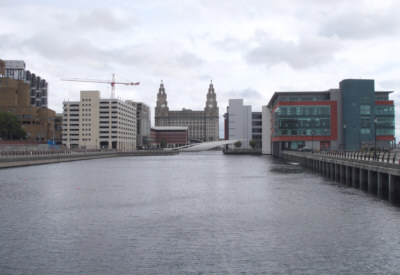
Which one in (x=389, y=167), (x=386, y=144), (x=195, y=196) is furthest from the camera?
(x=386, y=144)

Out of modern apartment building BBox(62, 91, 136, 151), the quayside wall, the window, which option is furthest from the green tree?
the window

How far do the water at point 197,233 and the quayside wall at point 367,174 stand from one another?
218 cm

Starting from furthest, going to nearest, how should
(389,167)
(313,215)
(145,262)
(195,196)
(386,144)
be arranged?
(386,144)
(195,196)
(389,167)
(313,215)
(145,262)

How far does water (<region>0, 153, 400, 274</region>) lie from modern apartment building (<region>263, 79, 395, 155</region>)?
245 ft

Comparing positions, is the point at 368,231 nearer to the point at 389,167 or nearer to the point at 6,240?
the point at 389,167

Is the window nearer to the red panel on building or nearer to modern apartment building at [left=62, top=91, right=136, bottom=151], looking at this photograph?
the red panel on building

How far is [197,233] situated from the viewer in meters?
22.6

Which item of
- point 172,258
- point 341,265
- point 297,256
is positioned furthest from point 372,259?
point 172,258

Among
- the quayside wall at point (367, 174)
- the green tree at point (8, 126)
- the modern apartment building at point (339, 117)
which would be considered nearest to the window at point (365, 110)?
the modern apartment building at point (339, 117)

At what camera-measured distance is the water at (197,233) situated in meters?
17.4

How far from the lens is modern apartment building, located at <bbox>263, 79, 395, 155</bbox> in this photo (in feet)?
350

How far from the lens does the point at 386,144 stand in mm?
109188

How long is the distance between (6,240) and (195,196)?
60.5ft

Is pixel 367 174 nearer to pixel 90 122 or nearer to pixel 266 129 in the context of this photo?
pixel 266 129
